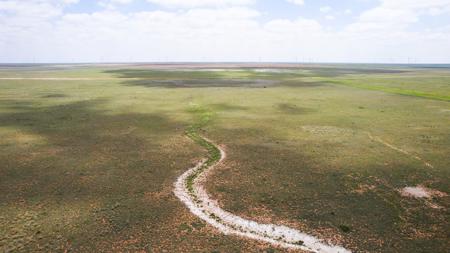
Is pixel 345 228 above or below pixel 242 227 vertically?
above

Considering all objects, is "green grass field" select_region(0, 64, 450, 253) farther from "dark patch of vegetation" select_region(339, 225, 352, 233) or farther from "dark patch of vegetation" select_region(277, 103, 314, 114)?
"dark patch of vegetation" select_region(277, 103, 314, 114)

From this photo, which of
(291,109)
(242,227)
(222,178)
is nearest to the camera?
(242,227)

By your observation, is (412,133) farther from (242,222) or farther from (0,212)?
(0,212)

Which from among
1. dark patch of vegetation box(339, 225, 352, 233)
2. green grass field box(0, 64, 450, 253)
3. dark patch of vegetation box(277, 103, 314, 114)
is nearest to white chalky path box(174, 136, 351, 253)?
green grass field box(0, 64, 450, 253)

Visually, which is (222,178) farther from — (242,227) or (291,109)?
(291,109)

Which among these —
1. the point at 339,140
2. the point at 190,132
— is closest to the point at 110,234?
the point at 190,132

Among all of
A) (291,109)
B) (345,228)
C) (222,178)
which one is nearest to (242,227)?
(345,228)
